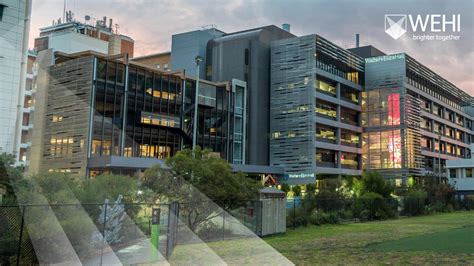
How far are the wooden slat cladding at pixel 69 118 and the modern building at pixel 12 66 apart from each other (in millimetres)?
21600

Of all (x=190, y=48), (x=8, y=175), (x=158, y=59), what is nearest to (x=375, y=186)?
(x=8, y=175)

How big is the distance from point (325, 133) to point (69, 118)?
39243mm

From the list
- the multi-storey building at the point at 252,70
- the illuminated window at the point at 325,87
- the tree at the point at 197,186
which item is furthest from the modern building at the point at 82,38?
the tree at the point at 197,186

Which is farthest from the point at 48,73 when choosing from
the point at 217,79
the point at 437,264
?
the point at 437,264

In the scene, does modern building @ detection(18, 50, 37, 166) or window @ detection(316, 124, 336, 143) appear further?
window @ detection(316, 124, 336, 143)

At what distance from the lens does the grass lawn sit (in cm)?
1608

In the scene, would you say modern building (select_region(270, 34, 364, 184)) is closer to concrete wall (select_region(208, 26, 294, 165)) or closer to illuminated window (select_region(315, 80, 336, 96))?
illuminated window (select_region(315, 80, 336, 96))

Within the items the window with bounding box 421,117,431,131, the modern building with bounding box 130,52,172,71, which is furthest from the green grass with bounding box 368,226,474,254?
the modern building with bounding box 130,52,172,71

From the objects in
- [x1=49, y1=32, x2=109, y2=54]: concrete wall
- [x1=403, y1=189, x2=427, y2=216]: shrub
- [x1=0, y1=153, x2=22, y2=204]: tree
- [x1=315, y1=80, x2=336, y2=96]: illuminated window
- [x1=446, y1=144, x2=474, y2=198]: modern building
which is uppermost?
[x1=49, y1=32, x2=109, y2=54]: concrete wall

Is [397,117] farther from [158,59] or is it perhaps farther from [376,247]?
[376,247]

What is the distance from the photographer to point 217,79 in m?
79.1

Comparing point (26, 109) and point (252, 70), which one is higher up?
point (252, 70)

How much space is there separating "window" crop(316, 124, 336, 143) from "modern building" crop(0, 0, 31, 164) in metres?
48.9

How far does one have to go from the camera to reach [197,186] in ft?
79.0
